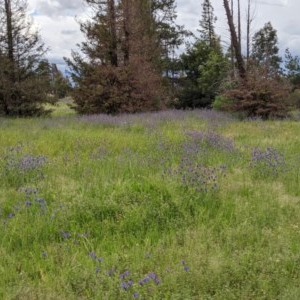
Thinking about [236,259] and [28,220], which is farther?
[28,220]

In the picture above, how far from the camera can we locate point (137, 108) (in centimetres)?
1875

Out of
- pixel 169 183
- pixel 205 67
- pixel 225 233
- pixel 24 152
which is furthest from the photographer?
pixel 205 67

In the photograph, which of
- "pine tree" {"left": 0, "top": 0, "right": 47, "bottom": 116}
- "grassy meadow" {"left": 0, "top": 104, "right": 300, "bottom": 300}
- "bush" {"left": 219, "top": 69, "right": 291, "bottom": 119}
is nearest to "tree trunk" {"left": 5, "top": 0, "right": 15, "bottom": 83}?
"pine tree" {"left": 0, "top": 0, "right": 47, "bottom": 116}

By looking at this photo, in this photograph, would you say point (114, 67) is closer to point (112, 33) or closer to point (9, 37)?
point (112, 33)

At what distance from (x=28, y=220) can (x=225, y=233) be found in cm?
227

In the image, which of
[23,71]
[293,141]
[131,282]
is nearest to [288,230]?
[131,282]

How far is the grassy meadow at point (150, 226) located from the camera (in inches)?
115

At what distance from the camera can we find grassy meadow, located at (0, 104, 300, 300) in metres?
2.93

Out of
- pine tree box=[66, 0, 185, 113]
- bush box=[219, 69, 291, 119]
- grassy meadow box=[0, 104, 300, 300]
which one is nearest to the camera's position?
grassy meadow box=[0, 104, 300, 300]

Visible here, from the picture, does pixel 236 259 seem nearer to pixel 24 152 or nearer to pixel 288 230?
pixel 288 230

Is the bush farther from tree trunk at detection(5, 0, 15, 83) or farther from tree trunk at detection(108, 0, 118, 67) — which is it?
tree trunk at detection(5, 0, 15, 83)

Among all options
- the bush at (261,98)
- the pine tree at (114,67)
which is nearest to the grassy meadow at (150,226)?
the bush at (261,98)

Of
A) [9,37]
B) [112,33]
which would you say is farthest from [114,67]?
[9,37]

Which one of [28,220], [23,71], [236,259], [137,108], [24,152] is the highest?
[23,71]
